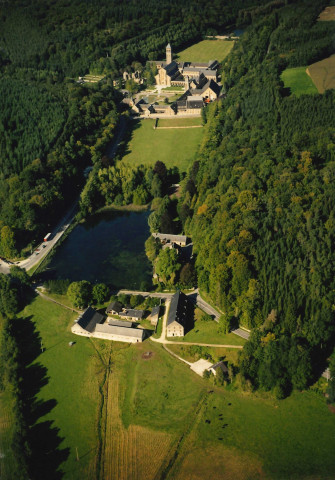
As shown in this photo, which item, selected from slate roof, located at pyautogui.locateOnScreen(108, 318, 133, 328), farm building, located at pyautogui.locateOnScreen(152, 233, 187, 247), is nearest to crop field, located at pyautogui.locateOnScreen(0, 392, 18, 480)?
slate roof, located at pyautogui.locateOnScreen(108, 318, 133, 328)

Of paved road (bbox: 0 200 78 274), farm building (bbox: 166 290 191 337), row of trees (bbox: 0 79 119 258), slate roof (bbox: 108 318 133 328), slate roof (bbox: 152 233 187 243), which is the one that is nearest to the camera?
farm building (bbox: 166 290 191 337)

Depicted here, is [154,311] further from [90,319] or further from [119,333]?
[90,319]

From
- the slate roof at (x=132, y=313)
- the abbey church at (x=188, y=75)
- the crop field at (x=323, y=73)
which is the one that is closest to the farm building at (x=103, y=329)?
the slate roof at (x=132, y=313)

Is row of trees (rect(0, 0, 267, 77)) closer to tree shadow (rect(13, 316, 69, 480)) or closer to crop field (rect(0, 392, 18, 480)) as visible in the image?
tree shadow (rect(13, 316, 69, 480))

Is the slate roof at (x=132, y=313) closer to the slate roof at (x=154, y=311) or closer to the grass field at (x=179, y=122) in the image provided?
the slate roof at (x=154, y=311)

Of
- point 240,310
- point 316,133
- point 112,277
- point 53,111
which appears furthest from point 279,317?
point 53,111

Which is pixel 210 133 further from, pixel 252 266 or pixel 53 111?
pixel 252 266
